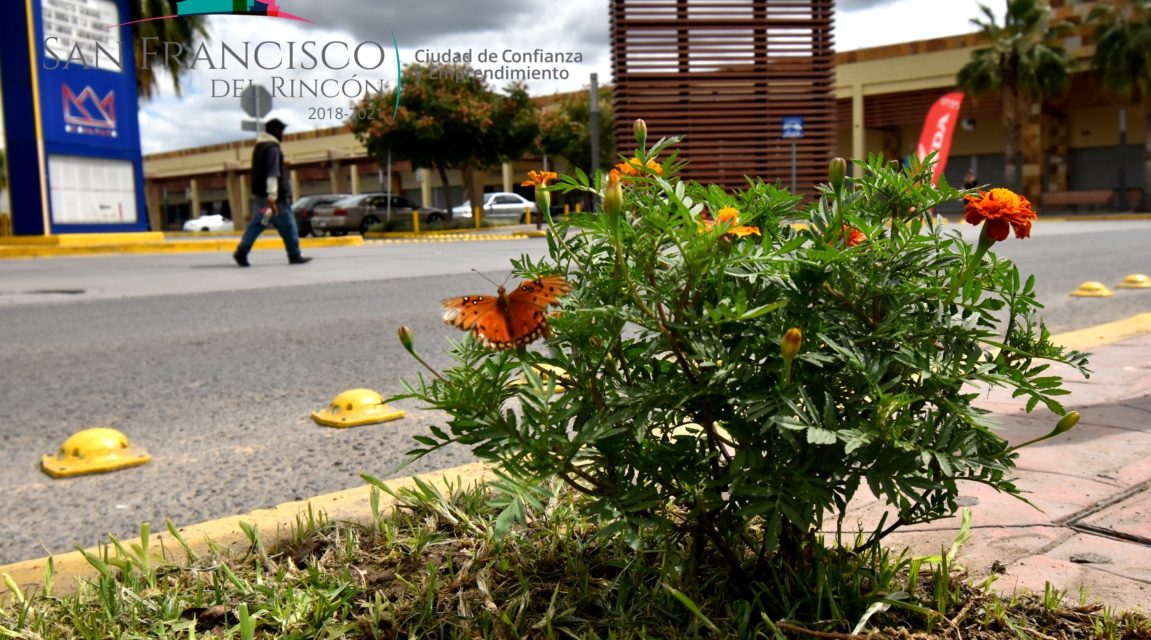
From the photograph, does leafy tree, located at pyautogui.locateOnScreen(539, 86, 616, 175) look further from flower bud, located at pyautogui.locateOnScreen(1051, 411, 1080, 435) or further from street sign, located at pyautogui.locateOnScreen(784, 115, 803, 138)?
flower bud, located at pyautogui.locateOnScreen(1051, 411, 1080, 435)

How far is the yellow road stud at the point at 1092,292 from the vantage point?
24.5 ft

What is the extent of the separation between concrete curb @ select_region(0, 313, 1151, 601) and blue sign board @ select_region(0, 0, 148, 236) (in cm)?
1849

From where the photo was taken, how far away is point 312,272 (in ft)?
34.7

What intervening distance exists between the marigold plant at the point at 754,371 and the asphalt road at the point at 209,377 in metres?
1.28

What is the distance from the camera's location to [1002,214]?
1.43 m

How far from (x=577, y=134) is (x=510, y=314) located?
131 ft

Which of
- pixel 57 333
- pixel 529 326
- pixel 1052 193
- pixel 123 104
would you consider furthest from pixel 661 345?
pixel 1052 193

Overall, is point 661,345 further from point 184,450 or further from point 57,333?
point 57,333

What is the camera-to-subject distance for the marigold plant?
4.36ft

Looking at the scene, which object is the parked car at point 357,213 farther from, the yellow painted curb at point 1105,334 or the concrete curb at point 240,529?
the concrete curb at point 240,529

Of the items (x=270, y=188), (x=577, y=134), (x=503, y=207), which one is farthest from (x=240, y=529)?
(x=577, y=134)

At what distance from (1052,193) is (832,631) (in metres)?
41.3

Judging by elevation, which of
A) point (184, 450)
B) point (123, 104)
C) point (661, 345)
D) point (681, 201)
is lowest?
point (184, 450)

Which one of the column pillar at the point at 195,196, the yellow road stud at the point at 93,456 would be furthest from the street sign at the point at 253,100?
the column pillar at the point at 195,196
